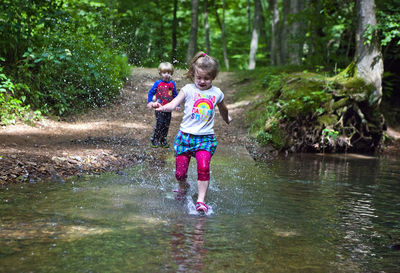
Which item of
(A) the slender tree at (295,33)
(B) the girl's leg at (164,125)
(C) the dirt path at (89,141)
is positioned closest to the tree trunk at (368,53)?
(C) the dirt path at (89,141)

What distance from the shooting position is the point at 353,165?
30.0 feet

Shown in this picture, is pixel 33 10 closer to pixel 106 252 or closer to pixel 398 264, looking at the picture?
pixel 106 252

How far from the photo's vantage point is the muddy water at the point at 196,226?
124 inches

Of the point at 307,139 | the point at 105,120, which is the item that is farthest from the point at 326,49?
the point at 105,120

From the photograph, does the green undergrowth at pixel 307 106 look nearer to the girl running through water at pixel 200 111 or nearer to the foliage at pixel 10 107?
the girl running through water at pixel 200 111

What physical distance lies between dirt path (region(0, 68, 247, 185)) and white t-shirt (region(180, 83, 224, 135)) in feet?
7.22

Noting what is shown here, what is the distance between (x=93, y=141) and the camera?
866cm

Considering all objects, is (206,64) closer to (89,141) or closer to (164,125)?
(164,125)

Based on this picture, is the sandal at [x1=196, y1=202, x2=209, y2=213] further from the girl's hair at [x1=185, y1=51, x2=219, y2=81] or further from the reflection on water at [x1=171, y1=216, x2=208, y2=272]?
the girl's hair at [x1=185, y1=51, x2=219, y2=81]

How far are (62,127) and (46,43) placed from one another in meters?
2.61

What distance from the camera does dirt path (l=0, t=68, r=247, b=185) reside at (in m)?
5.91

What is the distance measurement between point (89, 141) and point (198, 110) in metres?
4.45

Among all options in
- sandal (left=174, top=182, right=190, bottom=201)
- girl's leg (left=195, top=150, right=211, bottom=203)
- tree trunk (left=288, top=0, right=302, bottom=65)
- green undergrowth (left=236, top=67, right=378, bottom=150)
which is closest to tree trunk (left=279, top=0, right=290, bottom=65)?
→ tree trunk (left=288, top=0, right=302, bottom=65)

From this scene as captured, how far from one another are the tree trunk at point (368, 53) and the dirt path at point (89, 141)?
3.76 meters
